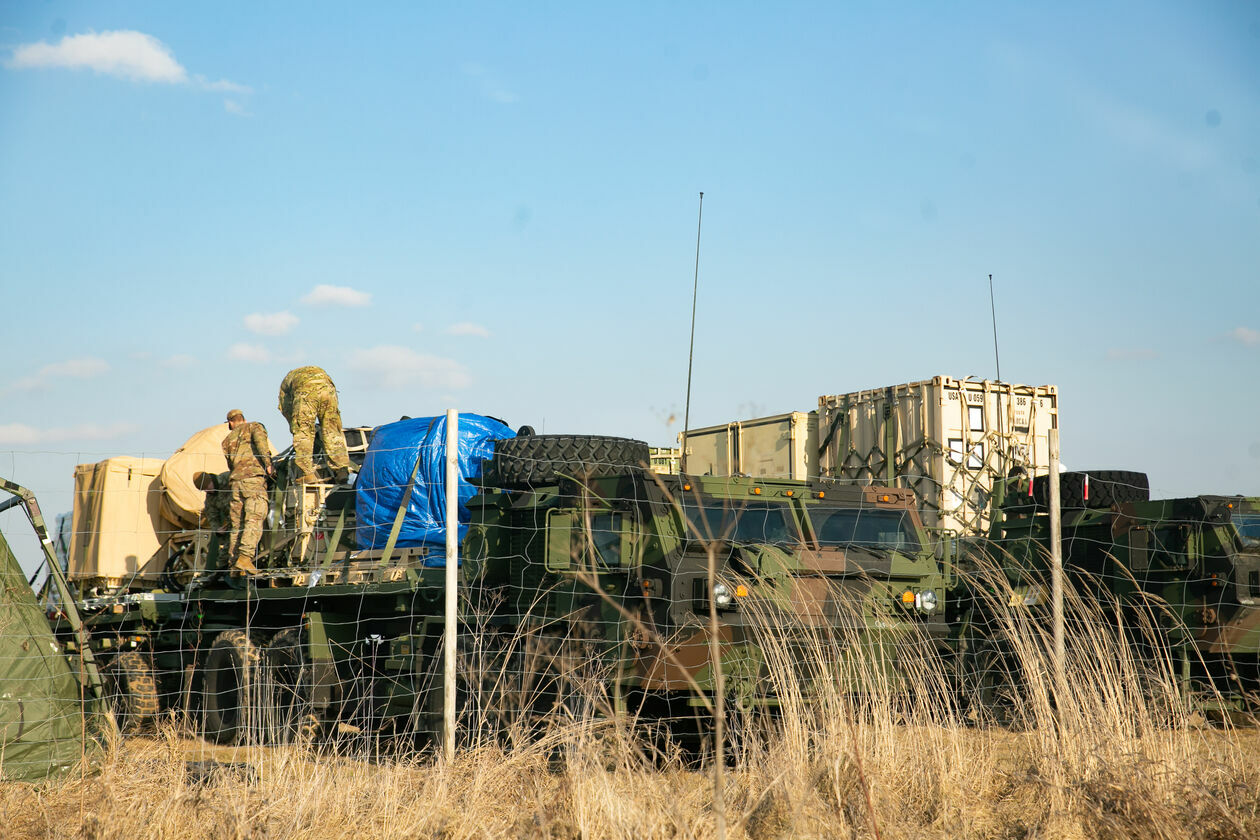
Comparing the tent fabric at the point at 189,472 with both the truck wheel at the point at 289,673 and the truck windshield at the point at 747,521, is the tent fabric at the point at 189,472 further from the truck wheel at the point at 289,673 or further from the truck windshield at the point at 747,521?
the truck windshield at the point at 747,521

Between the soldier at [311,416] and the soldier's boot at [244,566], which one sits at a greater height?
the soldier at [311,416]

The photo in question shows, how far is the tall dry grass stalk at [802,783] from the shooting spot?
5.22m

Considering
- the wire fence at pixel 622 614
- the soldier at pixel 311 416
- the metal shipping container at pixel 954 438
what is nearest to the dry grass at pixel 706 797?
the wire fence at pixel 622 614

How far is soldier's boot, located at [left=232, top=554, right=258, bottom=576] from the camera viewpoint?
10102 mm

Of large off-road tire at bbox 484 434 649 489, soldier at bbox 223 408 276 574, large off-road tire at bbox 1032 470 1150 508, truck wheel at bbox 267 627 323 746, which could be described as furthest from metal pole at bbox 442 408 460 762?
large off-road tire at bbox 1032 470 1150 508

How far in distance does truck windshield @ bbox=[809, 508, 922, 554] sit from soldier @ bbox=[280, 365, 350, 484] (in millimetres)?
4367

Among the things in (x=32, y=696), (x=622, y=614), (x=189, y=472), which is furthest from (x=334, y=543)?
(x=622, y=614)

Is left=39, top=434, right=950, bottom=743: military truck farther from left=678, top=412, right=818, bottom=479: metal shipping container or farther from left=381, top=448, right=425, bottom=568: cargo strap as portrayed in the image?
left=678, top=412, right=818, bottom=479: metal shipping container

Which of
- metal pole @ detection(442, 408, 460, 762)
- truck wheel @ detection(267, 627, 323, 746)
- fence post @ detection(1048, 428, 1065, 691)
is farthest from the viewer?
truck wheel @ detection(267, 627, 323, 746)

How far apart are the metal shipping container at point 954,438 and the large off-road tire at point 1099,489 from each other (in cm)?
182

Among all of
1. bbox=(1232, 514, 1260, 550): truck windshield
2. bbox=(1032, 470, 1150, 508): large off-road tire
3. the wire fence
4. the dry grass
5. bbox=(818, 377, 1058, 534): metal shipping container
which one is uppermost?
bbox=(818, 377, 1058, 534): metal shipping container

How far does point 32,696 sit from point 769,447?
453 inches

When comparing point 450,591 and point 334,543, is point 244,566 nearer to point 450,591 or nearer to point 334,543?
point 334,543

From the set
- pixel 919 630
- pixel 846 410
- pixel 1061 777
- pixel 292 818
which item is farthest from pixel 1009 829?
pixel 846 410
